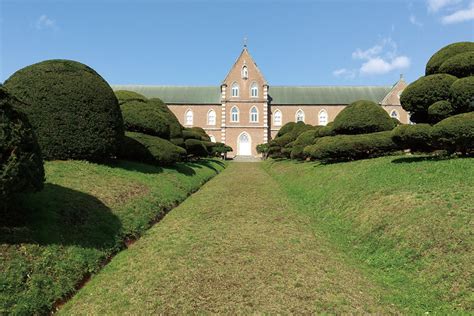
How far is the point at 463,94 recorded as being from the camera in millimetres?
11828

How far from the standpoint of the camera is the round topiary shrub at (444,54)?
1371 cm

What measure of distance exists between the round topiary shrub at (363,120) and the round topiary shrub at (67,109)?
12314 mm

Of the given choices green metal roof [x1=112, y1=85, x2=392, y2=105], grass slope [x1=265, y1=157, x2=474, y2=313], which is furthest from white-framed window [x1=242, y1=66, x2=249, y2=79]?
grass slope [x1=265, y1=157, x2=474, y2=313]

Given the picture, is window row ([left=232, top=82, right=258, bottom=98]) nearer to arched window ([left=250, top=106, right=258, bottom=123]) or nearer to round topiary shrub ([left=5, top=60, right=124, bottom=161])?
arched window ([left=250, top=106, right=258, bottom=123])

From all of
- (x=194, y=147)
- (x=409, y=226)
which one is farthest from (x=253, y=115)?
(x=409, y=226)

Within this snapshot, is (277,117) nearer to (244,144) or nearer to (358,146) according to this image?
(244,144)

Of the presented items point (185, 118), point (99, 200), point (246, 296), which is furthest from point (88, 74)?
point (185, 118)

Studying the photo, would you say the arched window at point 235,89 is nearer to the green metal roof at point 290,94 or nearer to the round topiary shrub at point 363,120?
the green metal roof at point 290,94

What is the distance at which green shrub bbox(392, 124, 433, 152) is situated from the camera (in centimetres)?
1219

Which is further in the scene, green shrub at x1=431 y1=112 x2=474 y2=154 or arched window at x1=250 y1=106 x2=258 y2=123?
arched window at x1=250 y1=106 x2=258 y2=123

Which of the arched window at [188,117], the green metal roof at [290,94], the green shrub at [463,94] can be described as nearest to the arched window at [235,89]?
the green metal roof at [290,94]

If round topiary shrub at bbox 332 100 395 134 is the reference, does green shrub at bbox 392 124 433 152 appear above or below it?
below

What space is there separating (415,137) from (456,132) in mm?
1578

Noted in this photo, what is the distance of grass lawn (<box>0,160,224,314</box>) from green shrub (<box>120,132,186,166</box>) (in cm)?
300
